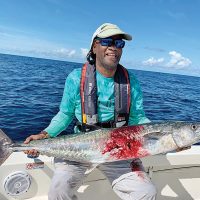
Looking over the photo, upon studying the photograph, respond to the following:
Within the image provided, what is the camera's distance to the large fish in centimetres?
301

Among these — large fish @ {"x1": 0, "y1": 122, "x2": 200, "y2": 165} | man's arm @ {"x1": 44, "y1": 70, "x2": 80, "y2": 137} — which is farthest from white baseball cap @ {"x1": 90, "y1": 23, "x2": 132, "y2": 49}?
large fish @ {"x1": 0, "y1": 122, "x2": 200, "y2": 165}

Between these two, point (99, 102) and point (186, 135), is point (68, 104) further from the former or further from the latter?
point (186, 135)

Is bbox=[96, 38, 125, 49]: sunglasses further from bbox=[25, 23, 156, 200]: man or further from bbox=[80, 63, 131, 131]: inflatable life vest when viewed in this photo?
bbox=[80, 63, 131, 131]: inflatable life vest

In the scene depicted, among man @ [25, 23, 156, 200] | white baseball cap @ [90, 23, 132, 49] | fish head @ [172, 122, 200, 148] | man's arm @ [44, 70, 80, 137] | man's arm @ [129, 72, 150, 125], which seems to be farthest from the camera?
man's arm @ [129, 72, 150, 125]

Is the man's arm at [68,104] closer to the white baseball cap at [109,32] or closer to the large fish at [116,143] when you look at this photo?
the large fish at [116,143]

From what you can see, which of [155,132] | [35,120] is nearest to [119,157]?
[155,132]

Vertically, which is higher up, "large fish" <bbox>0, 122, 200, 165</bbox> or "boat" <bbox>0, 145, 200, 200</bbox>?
"large fish" <bbox>0, 122, 200, 165</bbox>

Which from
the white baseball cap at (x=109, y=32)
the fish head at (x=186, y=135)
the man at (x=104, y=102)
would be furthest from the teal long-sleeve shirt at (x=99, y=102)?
the fish head at (x=186, y=135)

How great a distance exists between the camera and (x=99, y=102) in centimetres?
375

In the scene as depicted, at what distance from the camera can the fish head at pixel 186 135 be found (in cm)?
300

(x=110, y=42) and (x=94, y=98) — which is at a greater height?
(x=110, y=42)

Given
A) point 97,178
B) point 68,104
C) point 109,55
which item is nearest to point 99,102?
point 68,104

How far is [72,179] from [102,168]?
41cm

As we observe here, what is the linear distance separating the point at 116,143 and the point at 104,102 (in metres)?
0.74
